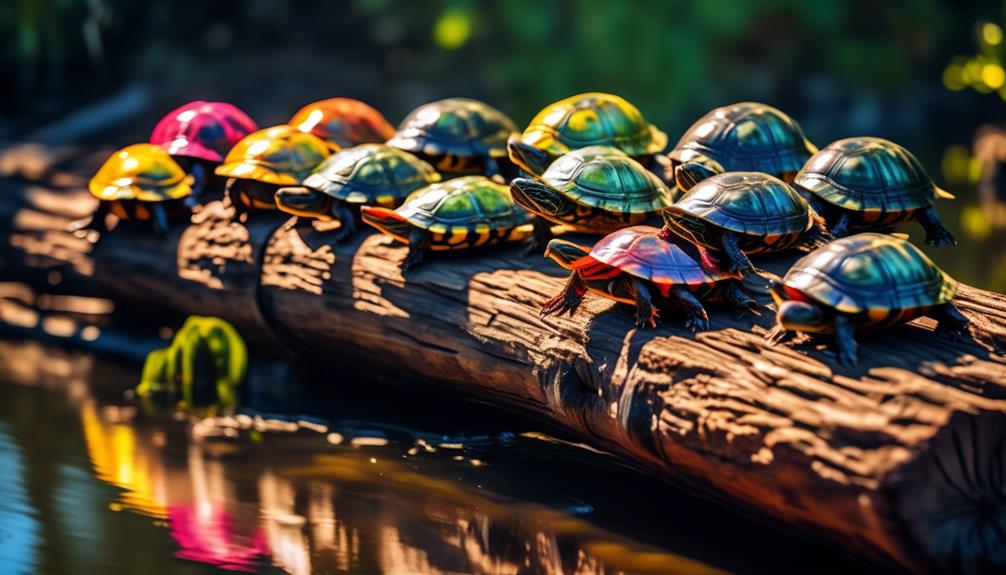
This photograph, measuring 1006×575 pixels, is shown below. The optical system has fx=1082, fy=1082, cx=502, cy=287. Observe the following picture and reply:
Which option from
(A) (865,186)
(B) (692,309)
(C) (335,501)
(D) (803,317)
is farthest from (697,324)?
(C) (335,501)

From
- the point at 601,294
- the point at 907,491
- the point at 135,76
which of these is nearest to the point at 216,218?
the point at 601,294

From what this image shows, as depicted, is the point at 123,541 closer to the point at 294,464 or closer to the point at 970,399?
the point at 294,464

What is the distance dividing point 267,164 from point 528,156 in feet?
3.99

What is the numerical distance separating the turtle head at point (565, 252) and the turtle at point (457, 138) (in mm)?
1458

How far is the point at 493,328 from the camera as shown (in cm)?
405

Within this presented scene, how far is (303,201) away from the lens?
468cm

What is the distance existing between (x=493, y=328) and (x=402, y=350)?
0.52 m

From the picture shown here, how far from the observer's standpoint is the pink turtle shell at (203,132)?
536cm

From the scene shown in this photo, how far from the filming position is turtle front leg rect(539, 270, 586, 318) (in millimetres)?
3822

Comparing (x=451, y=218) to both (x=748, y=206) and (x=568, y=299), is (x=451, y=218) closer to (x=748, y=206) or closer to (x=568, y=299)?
(x=568, y=299)

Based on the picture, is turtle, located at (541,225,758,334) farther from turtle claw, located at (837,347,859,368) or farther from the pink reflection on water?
the pink reflection on water

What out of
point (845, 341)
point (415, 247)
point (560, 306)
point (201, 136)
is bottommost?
point (845, 341)

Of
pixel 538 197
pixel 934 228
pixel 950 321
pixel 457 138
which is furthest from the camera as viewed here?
pixel 457 138

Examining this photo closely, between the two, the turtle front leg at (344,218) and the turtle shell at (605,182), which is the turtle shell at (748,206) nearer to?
the turtle shell at (605,182)
